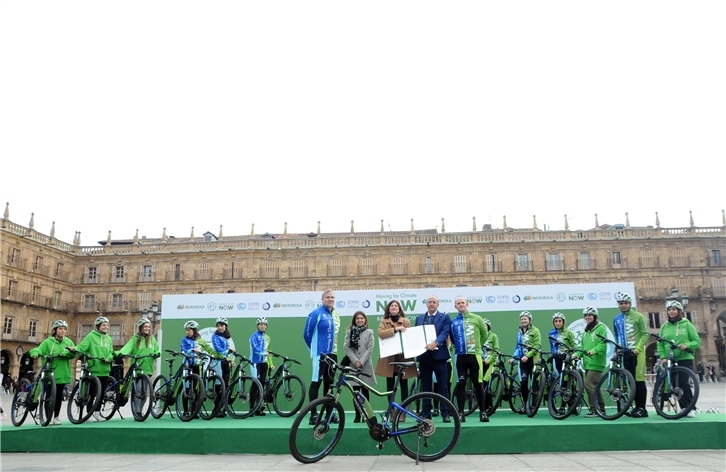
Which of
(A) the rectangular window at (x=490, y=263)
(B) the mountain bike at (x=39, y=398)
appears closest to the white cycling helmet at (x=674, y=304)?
(B) the mountain bike at (x=39, y=398)

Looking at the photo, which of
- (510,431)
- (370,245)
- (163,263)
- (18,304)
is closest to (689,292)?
(370,245)

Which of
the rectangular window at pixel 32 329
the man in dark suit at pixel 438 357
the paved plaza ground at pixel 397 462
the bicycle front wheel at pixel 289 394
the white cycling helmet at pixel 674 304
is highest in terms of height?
the rectangular window at pixel 32 329

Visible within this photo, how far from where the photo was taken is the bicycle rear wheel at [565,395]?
799cm

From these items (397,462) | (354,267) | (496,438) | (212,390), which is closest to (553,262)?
(354,267)

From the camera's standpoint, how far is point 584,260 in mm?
47875

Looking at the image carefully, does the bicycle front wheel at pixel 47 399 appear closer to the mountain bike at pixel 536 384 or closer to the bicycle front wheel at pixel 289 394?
the bicycle front wheel at pixel 289 394

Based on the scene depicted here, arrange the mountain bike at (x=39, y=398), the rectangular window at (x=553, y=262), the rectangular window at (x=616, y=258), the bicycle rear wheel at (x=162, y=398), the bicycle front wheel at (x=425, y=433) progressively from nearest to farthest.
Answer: the bicycle front wheel at (x=425, y=433) → the mountain bike at (x=39, y=398) → the bicycle rear wheel at (x=162, y=398) → the rectangular window at (x=616, y=258) → the rectangular window at (x=553, y=262)

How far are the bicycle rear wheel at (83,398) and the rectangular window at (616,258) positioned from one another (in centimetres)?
4554

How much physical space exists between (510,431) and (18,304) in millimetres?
47186

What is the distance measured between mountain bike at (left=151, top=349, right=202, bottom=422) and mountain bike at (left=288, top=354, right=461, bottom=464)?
10.1 feet

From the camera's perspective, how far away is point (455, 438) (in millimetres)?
6160

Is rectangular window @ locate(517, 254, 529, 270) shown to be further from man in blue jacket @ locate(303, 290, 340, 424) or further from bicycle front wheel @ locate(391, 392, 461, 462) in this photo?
bicycle front wheel @ locate(391, 392, 461, 462)

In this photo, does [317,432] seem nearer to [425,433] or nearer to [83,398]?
[425,433]

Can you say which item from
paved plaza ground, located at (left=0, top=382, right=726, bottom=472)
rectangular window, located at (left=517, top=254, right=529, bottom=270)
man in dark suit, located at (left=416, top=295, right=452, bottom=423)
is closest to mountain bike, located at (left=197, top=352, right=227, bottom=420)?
paved plaza ground, located at (left=0, top=382, right=726, bottom=472)
